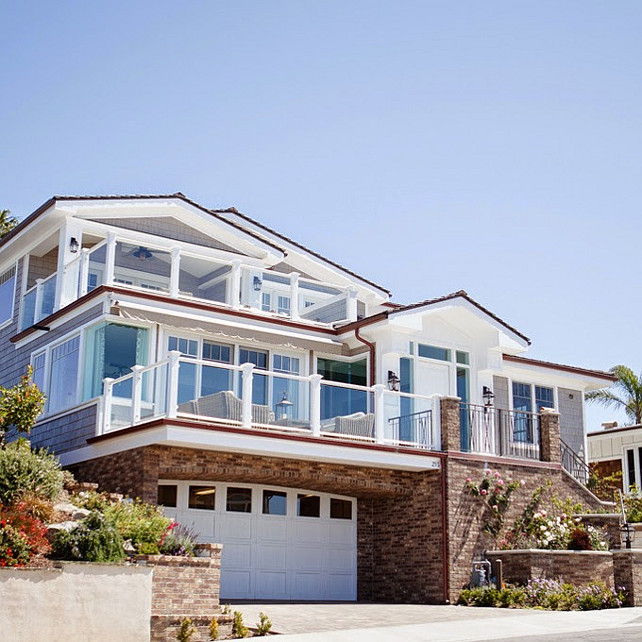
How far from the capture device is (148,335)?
2158 cm

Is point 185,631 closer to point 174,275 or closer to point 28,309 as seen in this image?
point 174,275

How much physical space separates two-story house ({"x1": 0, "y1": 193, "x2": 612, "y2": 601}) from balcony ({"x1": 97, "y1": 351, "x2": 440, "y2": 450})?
0.04 meters

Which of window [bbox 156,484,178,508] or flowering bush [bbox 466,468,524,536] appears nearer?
window [bbox 156,484,178,508]

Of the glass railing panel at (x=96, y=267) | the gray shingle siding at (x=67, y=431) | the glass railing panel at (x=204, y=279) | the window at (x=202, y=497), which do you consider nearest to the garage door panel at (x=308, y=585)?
the window at (x=202, y=497)

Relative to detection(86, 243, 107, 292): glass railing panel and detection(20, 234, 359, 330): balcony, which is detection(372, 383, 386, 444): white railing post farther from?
detection(86, 243, 107, 292): glass railing panel

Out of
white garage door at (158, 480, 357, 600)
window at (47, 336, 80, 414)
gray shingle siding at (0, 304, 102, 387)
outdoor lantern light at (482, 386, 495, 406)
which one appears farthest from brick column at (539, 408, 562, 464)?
window at (47, 336, 80, 414)

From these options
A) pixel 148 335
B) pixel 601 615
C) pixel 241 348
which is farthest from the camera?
pixel 241 348

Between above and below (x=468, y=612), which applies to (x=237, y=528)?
above

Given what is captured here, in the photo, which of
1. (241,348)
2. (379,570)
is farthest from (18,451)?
(379,570)

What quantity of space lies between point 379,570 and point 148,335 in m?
7.37

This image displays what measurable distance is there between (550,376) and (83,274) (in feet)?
42.9

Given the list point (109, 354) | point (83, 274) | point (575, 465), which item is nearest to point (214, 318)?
point (109, 354)

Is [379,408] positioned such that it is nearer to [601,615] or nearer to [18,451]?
[601,615]

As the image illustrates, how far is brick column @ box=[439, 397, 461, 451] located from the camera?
21.6 m
